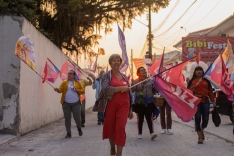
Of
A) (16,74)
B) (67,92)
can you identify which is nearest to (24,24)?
(16,74)

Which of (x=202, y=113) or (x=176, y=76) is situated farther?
(x=202, y=113)

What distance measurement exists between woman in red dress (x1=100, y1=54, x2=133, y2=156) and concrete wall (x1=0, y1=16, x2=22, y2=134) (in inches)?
156

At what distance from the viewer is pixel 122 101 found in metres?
6.69

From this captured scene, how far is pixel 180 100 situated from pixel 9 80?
440cm

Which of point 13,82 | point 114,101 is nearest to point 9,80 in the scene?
point 13,82

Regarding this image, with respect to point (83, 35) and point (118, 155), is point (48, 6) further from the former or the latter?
point (118, 155)

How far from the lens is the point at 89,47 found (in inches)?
947

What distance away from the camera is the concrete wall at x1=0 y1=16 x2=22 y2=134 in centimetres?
1009

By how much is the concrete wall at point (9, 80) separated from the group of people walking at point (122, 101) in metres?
1.08

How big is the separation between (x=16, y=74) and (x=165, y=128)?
4.14 meters

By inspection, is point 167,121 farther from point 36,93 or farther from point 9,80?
point 9,80

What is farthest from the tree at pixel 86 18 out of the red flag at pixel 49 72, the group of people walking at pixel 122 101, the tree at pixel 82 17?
the group of people walking at pixel 122 101

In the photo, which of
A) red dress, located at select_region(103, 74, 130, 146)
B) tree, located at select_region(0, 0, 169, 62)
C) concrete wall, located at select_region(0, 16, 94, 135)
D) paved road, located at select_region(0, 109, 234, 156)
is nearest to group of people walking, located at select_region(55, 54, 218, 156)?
red dress, located at select_region(103, 74, 130, 146)

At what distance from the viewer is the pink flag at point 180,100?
7.70 metres
